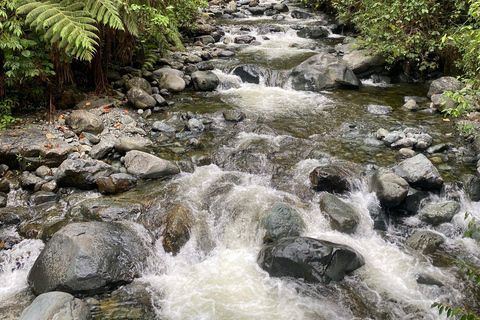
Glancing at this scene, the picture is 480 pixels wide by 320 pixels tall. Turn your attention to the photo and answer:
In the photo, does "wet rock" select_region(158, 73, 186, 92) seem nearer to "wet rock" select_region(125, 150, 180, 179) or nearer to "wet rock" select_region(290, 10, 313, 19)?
"wet rock" select_region(125, 150, 180, 179)

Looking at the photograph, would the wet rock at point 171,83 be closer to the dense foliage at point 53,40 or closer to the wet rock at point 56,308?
the dense foliage at point 53,40

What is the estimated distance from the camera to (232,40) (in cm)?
1396

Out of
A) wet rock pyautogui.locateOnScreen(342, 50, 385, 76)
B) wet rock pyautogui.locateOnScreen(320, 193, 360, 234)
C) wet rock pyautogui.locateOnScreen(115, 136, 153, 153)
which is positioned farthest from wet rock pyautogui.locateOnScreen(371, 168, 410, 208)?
wet rock pyautogui.locateOnScreen(342, 50, 385, 76)

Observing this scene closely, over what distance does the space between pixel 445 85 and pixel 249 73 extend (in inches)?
200

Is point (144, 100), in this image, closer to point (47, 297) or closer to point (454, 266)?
point (47, 297)

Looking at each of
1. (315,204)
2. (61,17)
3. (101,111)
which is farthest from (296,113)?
(61,17)

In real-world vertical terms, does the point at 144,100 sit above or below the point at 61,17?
below

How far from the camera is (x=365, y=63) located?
406 inches

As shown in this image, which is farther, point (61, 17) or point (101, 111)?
point (101, 111)

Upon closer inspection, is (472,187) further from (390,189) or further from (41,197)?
(41,197)

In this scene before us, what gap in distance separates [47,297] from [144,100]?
5228 millimetres

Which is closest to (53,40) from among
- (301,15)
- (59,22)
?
(59,22)

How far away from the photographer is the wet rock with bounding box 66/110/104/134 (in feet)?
21.5

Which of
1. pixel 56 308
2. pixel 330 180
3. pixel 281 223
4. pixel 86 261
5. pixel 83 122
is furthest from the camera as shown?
pixel 83 122
